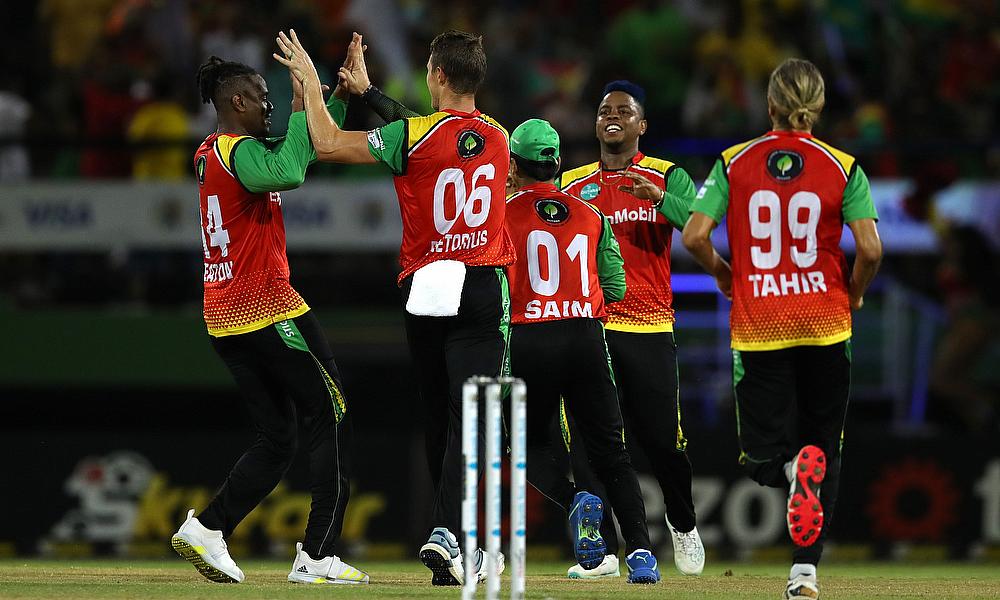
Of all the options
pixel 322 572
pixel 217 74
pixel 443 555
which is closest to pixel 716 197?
pixel 443 555

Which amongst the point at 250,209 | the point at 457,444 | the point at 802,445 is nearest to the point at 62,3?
the point at 250,209

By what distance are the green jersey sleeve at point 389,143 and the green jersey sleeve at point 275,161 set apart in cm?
34

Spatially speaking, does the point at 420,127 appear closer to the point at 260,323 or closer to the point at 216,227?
the point at 216,227

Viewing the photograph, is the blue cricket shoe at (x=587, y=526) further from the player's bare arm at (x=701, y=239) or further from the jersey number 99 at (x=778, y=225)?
the jersey number 99 at (x=778, y=225)

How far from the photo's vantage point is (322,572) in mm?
8148

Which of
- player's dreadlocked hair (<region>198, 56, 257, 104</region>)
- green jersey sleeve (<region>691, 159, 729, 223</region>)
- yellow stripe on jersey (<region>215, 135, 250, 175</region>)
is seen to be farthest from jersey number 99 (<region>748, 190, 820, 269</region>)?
player's dreadlocked hair (<region>198, 56, 257, 104</region>)

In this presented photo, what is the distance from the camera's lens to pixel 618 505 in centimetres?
872

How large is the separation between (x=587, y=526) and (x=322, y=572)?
147cm

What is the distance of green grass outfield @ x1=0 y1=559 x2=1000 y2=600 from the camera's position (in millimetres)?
7340

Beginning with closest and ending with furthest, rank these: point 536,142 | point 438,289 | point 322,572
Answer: point 438,289 < point 322,572 < point 536,142

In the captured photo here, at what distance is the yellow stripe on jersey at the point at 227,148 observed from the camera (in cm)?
789

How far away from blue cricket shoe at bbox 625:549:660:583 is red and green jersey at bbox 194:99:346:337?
7.49ft

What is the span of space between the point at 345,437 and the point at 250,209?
1.32 metres

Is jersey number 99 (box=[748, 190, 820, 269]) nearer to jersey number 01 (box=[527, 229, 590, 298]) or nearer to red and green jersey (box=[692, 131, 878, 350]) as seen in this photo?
red and green jersey (box=[692, 131, 878, 350])
